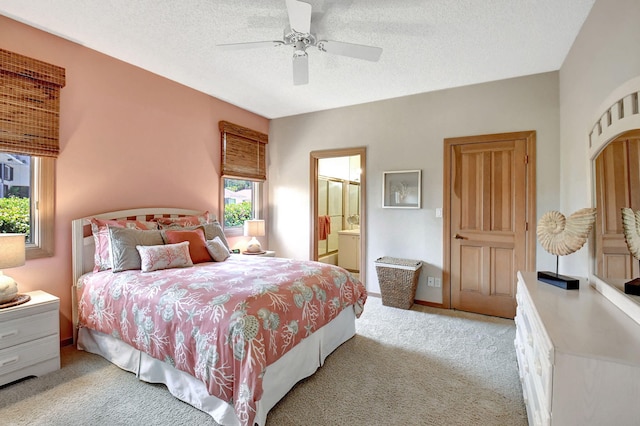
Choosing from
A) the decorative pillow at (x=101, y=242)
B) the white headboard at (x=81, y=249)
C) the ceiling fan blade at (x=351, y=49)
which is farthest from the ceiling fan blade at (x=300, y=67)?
the white headboard at (x=81, y=249)

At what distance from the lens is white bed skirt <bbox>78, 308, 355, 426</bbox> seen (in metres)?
1.77

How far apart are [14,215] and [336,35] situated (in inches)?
121

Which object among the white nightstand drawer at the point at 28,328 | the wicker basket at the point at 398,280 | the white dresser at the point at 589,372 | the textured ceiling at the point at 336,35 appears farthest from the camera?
the wicker basket at the point at 398,280

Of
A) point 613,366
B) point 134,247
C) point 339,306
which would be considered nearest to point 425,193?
point 339,306

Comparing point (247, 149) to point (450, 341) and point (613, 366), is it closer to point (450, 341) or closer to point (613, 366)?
point (450, 341)

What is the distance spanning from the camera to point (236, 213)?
4.63 metres

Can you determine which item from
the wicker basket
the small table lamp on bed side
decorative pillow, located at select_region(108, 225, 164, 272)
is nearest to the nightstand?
decorative pillow, located at select_region(108, 225, 164, 272)

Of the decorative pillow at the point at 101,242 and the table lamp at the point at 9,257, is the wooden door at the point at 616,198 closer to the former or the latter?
the decorative pillow at the point at 101,242

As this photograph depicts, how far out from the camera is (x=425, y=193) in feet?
12.6

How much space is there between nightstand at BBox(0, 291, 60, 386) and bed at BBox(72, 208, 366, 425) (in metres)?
0.25

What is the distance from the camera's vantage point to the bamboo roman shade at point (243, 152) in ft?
13.8

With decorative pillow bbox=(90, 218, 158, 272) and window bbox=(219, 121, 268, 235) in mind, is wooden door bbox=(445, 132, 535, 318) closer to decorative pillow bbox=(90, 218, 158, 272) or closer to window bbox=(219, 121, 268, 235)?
window bbox=(219, 121, 268, 235)

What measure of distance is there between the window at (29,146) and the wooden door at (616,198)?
3957mm

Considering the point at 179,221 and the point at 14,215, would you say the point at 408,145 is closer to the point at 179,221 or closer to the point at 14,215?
the point at 179,221
